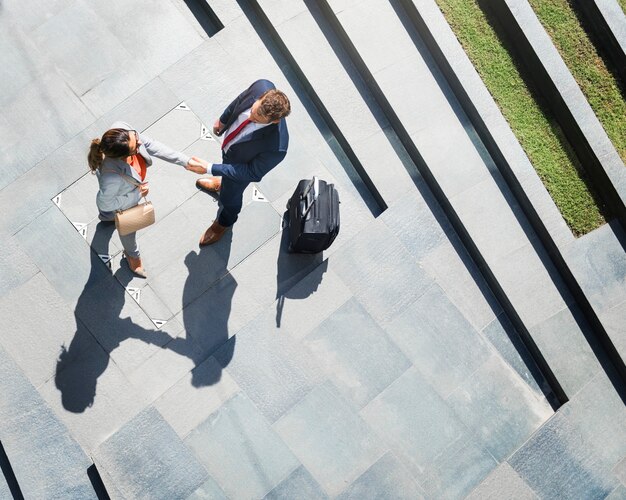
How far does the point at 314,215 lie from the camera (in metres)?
7.41

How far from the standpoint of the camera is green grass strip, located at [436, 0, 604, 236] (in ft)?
27.5

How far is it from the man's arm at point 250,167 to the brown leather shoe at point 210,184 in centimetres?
143

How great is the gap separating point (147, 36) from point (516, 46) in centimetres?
509

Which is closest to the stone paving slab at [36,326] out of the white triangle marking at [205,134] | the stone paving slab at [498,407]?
the white triangle marking at [205,134]

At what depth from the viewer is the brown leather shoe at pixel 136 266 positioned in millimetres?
7480

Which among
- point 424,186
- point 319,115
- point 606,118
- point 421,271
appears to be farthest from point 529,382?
point 319,115

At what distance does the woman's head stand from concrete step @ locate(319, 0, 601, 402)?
380cm

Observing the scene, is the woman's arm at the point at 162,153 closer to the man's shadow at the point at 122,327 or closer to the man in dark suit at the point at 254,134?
the man in dark suit at the point at 254,134

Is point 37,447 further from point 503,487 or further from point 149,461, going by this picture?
point 503,487

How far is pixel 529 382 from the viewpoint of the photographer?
27.0 feet

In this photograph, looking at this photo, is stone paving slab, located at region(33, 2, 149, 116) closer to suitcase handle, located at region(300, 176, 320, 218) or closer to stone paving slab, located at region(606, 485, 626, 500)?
suitcase handle, located at region(300, 176, 320, 218)

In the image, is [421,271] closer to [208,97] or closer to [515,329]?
[515,329]

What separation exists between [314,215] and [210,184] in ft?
4.96

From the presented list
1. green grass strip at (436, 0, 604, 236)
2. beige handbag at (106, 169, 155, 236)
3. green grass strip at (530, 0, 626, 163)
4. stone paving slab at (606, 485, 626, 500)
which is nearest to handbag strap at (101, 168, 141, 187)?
beige handbag at (106, 169, 155, 236)
